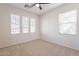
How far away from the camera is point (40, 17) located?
172cm

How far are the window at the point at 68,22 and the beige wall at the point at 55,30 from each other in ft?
0.24

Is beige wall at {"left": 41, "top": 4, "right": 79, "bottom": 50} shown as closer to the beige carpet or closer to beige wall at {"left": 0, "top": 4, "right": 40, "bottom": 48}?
the beige carpet

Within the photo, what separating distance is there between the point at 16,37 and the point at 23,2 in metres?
0.66

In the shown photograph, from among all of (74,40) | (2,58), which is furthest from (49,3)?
(2,58)

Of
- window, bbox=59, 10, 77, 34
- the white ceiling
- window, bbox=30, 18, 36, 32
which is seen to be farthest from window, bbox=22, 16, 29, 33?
window, bbox=59, 10, 77, 34

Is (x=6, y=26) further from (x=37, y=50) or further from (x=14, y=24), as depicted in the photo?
(x=37, y=50)

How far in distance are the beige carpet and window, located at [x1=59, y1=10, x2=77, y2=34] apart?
0.33m

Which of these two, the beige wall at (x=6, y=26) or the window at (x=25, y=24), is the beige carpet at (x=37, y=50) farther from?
the window at (x=25, y=24)

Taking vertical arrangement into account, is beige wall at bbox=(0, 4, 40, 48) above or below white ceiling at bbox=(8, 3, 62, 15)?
below

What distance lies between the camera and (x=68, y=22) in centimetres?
161

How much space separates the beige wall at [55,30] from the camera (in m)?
1.58

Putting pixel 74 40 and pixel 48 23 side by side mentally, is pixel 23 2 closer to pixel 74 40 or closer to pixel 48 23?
pixel 48 23

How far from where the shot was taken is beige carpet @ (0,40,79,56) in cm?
157

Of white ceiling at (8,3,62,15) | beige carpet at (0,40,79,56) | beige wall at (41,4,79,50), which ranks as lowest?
beige carpet at (0,40,79,56)
